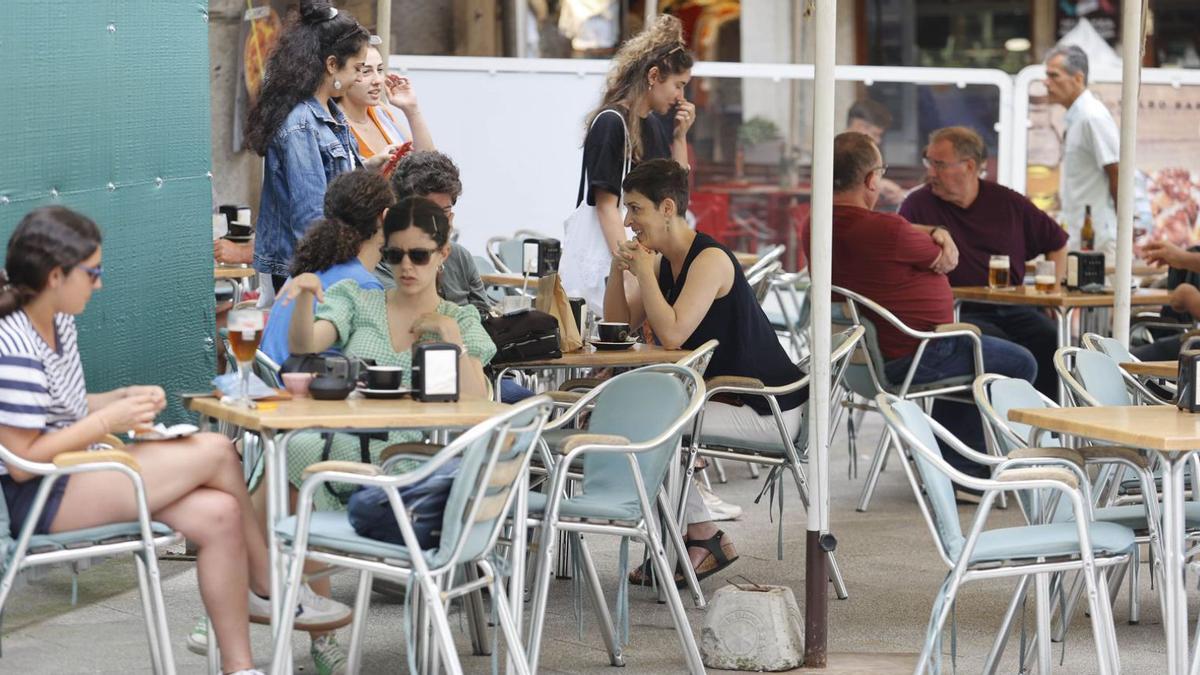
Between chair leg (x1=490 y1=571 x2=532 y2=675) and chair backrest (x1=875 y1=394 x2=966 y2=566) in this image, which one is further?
chair backrest (x1=875 y1=394 x2=966 y2=566)

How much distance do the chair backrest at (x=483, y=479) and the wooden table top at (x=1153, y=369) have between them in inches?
96.3

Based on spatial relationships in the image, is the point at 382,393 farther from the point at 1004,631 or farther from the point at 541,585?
the point at 1004,631

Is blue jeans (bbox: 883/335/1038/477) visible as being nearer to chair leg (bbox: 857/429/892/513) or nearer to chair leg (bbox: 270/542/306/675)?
chair leg (bbox: 857/429/892/513)

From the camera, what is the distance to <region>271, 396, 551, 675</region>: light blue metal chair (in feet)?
12.8

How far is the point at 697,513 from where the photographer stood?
Answer: 597cm

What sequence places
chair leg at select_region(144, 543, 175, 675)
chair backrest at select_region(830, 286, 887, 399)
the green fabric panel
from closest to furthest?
chair leg at select_region(144, 543, 175, 675) < the green fabric panel < chair backrest at select_region(830, 286, 887, 399)

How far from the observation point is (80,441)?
4.01 metres

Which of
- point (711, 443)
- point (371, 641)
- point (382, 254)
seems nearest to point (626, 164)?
point (711, 443)

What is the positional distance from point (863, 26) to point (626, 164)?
6241 millimetres

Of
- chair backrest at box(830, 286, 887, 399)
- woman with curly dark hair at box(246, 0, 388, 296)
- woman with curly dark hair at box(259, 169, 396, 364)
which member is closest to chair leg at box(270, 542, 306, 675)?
woman with curly dark hair at box(259, 169, 396, 364)

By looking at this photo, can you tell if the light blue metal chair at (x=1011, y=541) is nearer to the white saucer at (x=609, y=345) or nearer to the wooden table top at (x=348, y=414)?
the wooden table top at (x=348, y=414)

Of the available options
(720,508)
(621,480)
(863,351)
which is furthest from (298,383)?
(863,351)

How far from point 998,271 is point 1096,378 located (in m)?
2.42

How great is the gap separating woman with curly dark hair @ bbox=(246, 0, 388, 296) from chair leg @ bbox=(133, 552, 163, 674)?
194cm
